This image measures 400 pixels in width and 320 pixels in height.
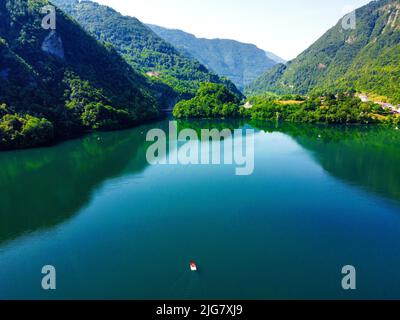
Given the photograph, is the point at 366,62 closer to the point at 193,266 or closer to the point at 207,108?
the point at 207,108

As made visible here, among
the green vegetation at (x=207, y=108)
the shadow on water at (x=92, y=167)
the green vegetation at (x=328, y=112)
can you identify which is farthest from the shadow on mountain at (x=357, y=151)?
the green vegetation at (x=207, y=108)

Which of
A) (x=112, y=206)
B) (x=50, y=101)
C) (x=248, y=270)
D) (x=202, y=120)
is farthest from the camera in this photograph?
(x=202, y=120)

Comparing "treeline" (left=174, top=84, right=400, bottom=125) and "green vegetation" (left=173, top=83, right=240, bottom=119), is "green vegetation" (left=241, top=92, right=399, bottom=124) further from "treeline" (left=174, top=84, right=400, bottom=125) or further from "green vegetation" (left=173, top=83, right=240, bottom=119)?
"green vegetation" (left=173, top=83, right=240, bottom=119)

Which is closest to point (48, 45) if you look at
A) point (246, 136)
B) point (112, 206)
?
point (246, 136)

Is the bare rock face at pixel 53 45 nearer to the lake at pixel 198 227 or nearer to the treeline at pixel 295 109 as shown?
the treeline at pixel 295 109
